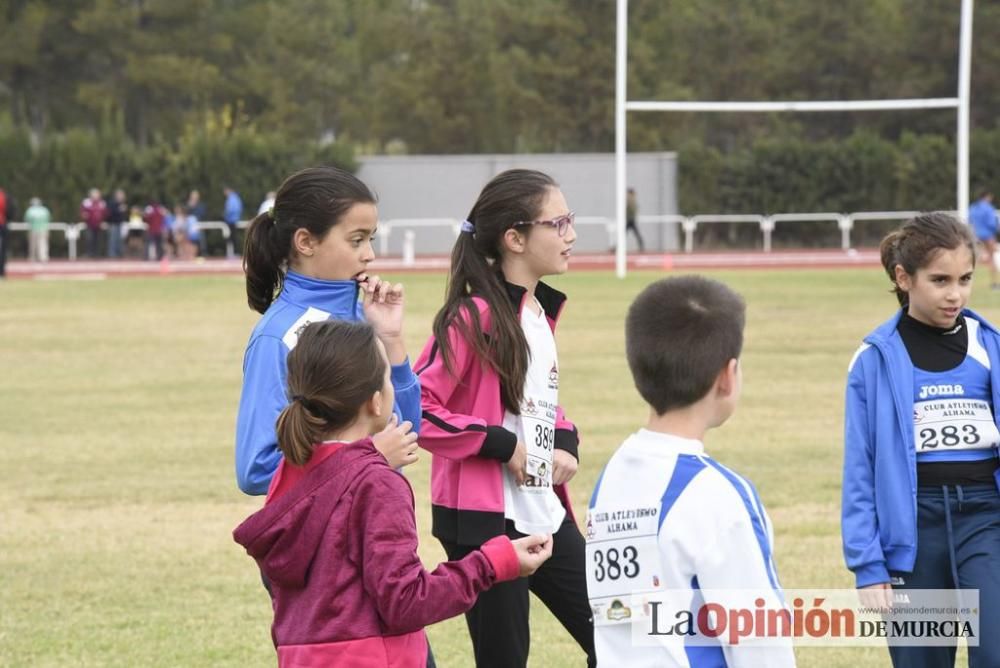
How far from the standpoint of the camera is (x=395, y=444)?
365cm

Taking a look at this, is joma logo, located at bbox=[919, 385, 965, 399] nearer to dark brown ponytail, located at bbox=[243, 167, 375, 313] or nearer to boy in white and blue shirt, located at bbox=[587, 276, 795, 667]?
boy in white and blue shirt, located at bbox=[587, 276, 795, 667]

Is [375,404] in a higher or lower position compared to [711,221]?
higher

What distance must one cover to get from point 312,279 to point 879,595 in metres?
1.86

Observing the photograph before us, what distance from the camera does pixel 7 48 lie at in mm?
54719

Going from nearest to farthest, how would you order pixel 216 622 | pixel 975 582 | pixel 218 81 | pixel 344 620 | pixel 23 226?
pixel 344 620, pixel 975 582, pixel 216 622, pixel 23 226, pixel 218 81

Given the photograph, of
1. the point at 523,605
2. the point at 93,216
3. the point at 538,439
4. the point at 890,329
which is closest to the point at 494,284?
the point at 538,439

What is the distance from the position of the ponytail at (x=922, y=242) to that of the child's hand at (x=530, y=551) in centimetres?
173

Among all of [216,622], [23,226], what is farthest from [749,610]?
[23,226]

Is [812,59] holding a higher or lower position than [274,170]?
higher

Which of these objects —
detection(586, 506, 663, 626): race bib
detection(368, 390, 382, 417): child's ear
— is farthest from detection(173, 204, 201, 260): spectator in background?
detection(586, 506, 663, 626): race bib

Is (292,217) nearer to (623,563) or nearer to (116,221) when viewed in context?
(623,563)

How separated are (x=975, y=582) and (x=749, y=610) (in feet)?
5.61

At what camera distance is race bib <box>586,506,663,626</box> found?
10.3 feet

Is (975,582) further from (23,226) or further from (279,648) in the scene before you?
(23,226)
